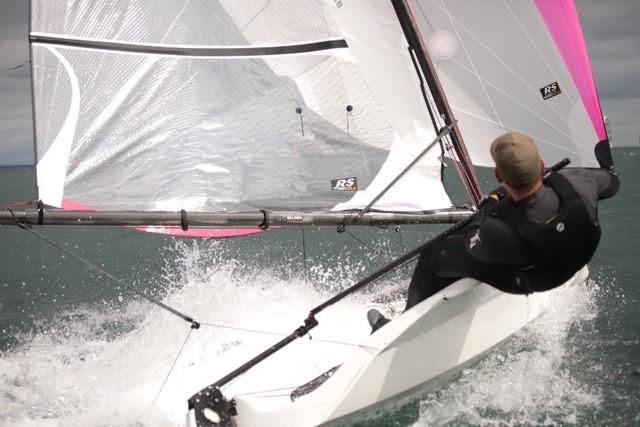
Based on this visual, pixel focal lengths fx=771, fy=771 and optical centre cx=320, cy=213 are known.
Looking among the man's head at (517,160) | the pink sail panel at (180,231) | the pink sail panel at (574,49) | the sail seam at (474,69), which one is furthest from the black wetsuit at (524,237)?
the pink sail panel at (180,231)

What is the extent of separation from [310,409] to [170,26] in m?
2.10

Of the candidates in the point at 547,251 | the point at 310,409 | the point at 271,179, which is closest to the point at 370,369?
the point at 310,409

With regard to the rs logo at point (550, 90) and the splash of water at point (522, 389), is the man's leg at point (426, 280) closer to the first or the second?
the splash of water at point (522, 389)

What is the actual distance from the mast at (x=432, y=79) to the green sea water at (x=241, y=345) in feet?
2.59

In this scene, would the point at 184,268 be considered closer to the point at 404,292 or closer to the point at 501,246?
the point at 404,292

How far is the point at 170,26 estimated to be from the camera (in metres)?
4.02

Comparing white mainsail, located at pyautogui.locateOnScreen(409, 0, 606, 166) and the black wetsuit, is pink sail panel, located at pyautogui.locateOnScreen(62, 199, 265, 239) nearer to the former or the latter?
the black wetsuit

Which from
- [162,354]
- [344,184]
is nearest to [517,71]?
[344,184]

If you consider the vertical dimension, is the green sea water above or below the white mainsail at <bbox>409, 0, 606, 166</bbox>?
below

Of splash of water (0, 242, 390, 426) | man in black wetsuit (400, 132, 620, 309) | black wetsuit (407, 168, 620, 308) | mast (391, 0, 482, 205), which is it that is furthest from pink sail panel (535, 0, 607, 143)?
splash of water (0, 242, 390, 426)

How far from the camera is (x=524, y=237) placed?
2922 mm

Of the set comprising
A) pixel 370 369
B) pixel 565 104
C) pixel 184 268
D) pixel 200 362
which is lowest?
pixel 184 268

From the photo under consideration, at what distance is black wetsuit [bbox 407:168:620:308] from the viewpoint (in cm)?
291

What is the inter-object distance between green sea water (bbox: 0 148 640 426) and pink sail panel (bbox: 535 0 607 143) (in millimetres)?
1113
